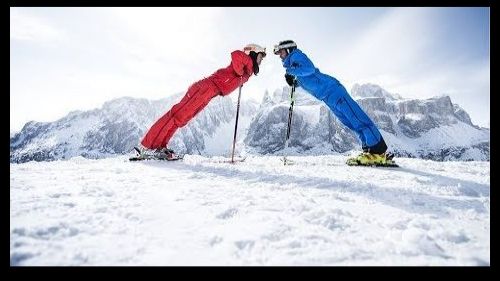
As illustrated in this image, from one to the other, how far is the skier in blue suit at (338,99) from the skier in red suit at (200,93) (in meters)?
0.72

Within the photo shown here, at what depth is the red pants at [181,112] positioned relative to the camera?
348 inches

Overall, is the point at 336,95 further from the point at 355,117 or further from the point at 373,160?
the point at 373,160

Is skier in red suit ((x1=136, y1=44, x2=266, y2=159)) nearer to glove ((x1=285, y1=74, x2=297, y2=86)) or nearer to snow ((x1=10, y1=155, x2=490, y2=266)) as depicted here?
glove ((x1=285, y1=74, x2=297, y2=86))

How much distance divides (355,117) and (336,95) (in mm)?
693

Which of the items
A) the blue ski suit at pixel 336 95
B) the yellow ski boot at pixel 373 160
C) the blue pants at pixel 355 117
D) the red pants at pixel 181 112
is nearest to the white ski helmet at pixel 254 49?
the blue ski suit at pixel 336 95

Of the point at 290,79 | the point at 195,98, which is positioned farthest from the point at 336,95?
the point at 195,98

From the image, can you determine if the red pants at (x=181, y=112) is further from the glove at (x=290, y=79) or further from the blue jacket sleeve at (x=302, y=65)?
the blue jacket sleeve at (x=302, y=65)

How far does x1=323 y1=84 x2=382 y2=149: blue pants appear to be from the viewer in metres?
7.88

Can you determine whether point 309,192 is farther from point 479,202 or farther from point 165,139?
point 165,139

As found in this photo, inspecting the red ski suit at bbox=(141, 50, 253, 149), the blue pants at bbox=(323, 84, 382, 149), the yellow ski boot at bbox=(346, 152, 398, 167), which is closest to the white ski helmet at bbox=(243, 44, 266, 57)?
the red ski suit at bbox=(141, 50, 253, 149)
